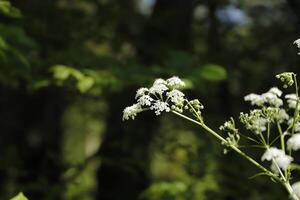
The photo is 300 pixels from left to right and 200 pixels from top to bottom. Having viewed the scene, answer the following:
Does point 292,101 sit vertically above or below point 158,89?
below

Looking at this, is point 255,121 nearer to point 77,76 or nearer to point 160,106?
point 160,106

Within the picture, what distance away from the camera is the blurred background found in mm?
5383

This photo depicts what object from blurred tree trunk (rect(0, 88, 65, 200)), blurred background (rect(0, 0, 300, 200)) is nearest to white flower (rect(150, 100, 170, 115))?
blurred background (rect(0, 0, 300, 200))

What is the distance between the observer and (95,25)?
7.10 metres

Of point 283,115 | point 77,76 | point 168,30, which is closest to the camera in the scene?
point 283,115

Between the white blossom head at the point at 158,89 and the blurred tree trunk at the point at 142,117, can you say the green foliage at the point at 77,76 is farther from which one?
the blurred tree trunk at the point at 142,117

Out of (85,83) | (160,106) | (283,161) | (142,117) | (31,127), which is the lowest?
(283,161)

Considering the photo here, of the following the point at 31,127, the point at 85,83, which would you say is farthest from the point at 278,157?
the point at 31,127

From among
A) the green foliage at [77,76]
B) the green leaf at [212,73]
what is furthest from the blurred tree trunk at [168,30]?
the green foliage at [77,76]

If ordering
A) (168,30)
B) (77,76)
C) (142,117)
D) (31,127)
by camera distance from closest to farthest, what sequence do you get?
(77,76) → (168,30) → (142,117) → (31,127)

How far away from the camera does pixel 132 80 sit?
5039mm

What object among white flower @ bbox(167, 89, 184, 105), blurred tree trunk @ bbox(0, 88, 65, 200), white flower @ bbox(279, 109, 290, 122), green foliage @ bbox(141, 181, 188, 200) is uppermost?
blurred tree trunk @ bbox(0, 88, 65, 200)

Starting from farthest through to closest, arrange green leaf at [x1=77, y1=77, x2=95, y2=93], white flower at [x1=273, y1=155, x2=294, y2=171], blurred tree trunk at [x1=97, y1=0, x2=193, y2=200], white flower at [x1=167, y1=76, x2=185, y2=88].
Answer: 1. blurred tree trunk at [x1=97, y1=0, x2=193, y2=200]
2. green leaf at [x1=77, y1=77, x2=95, y2=93]
3. white flower at [x1=167, y1=76, x2=185, y2=88]
4. white flower at [x1=273, y1=155, x2=294, y2=171]

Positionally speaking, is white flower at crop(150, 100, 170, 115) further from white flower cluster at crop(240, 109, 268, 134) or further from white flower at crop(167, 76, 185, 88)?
white flower cluster at crop(240, 109, 268, 134)
